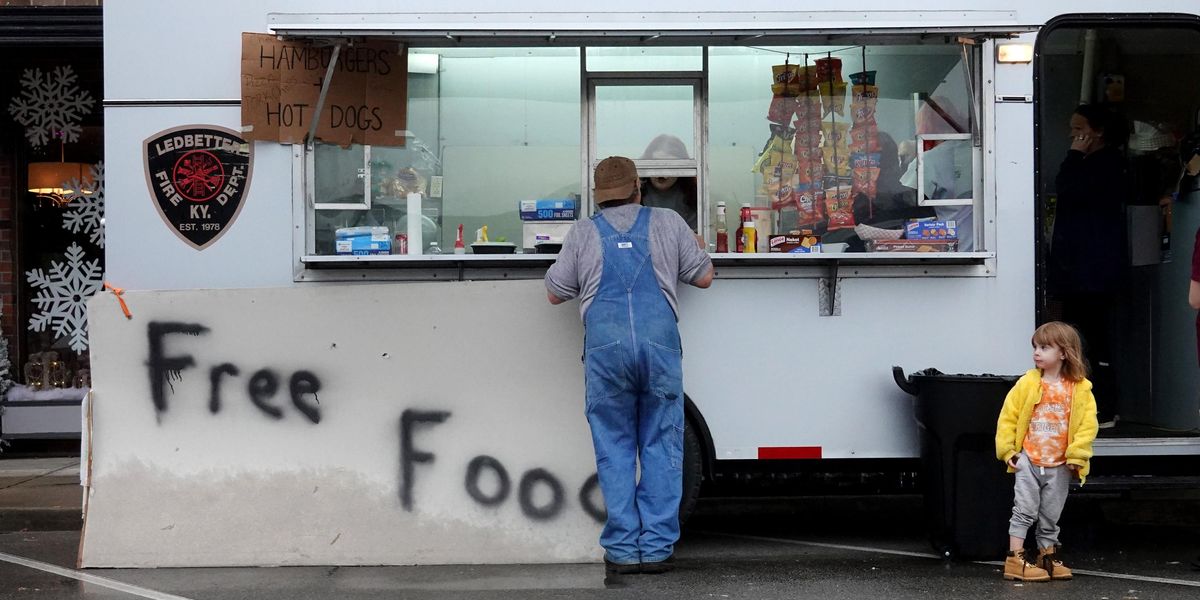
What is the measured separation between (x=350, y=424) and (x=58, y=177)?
500cm

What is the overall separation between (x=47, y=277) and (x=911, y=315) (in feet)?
22.0

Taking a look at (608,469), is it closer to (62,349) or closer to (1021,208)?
(1021,208)

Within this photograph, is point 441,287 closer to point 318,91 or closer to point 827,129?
point 318,91

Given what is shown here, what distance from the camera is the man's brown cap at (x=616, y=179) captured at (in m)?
5.37

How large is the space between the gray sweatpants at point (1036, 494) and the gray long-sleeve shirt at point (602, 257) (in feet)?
5.27

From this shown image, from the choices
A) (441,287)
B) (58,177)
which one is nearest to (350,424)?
(441,287)

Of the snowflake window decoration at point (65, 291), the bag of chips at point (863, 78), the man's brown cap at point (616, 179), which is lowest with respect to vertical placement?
the snowflake window decoration at point (65, 291)

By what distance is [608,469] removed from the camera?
208 inches

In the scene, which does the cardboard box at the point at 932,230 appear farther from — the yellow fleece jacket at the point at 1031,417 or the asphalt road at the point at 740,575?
the asphalt road at the point at 740,575

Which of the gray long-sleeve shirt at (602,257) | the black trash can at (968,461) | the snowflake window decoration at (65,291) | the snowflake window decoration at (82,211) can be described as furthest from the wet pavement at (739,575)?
the snowflake window decoration at (82,211)

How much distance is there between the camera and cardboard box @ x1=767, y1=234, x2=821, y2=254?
5.77 metres

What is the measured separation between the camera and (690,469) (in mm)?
5586

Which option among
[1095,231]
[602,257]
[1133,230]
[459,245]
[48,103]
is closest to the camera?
[602,257]

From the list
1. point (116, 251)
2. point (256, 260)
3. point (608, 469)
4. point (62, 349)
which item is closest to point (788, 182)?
point (608, 469)
